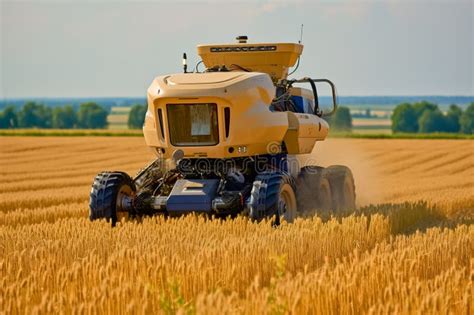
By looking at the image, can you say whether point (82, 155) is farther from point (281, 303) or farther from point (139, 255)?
point (281, 303)

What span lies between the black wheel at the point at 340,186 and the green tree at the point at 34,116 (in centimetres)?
11813

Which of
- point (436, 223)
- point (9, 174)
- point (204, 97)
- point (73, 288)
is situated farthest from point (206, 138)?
point (9, 174)

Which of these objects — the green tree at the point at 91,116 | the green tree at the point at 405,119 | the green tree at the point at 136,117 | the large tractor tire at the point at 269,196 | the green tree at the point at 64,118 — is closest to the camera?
the large tractor tire at the point at 269,196

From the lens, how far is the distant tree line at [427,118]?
111250 millimetres

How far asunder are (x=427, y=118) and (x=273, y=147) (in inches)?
3939

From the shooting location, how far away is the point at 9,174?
29234 mm

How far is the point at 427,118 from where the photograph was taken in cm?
11119

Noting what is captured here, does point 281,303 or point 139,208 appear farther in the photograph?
point 139,208

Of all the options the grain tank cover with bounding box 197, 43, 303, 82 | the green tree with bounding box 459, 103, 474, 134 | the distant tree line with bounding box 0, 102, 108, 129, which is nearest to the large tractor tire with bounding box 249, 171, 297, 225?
the grain tank cover with bounding box 197, 43, 303, 82

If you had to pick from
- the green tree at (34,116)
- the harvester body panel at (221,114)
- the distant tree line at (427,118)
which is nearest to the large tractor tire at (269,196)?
the harvester body panel at (221,114)

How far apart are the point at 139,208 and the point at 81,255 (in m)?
3.77

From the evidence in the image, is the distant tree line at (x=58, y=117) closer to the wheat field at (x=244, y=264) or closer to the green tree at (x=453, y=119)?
the green tree at (x=453, y=119)

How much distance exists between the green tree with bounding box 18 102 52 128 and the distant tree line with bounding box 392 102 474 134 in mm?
49213

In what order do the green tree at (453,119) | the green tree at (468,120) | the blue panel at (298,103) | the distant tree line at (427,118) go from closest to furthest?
the blue panel at (298,103) → the green tree at (468,120) → the distant tree line at (427,118) → the green tree at (453,119)
